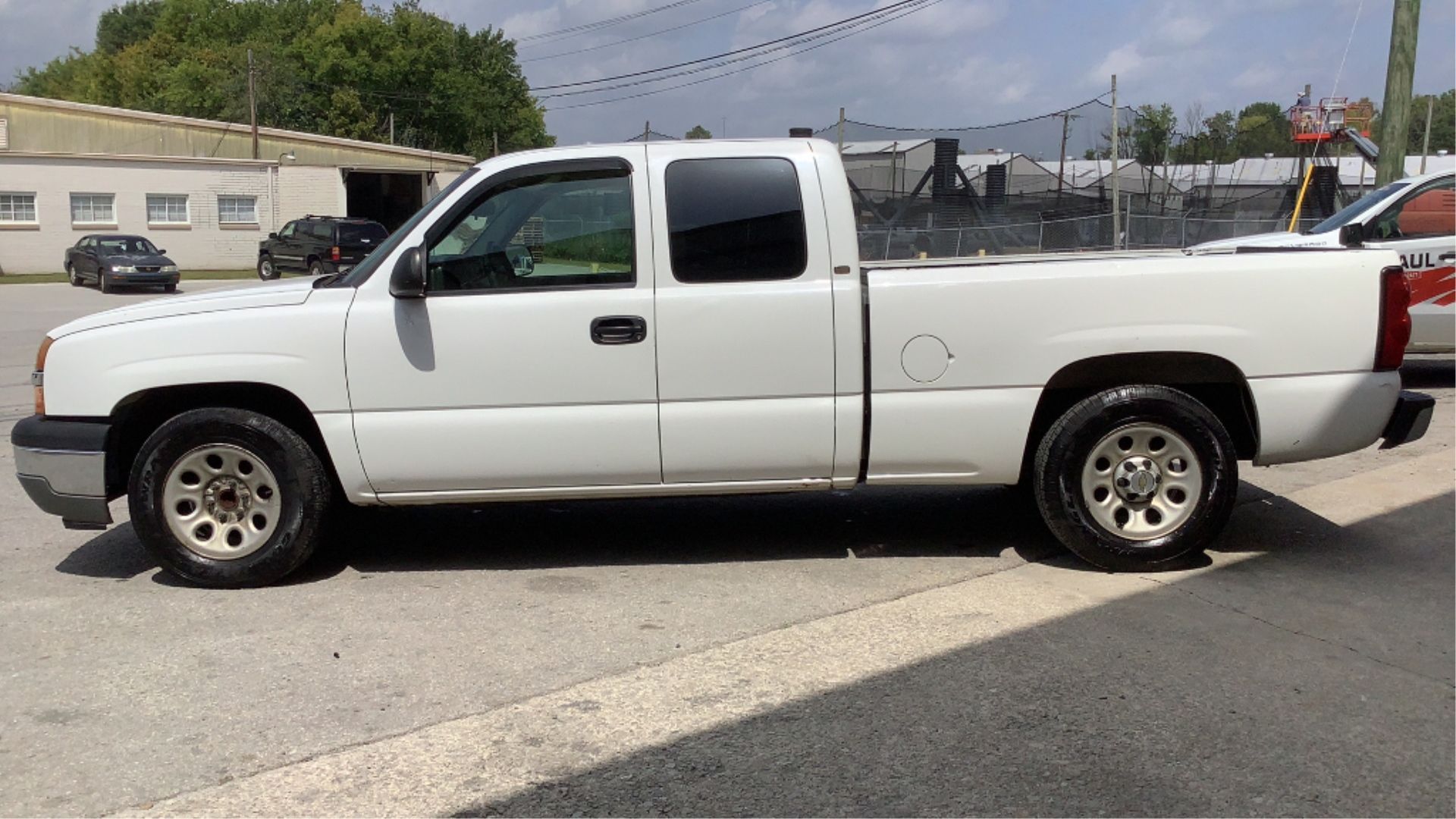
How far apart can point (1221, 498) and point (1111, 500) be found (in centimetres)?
48

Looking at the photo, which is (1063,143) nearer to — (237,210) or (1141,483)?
(1141,483)

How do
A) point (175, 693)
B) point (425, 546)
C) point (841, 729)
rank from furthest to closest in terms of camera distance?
1. point (425, 546)
2. point (175, 693)
3. point (841, 729)

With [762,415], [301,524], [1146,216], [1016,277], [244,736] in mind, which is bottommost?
[244,736]

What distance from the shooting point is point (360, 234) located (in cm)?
3186

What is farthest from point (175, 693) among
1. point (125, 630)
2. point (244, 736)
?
point (125, 630)

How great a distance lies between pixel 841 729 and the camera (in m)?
3.84

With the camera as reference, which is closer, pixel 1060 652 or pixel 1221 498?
pixel 1060 652

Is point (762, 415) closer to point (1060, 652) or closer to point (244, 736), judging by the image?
point (1060, 652)

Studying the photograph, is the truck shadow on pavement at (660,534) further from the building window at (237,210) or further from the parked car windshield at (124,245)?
the building window at (237,210)

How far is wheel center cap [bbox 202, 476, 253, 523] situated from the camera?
5352 mm

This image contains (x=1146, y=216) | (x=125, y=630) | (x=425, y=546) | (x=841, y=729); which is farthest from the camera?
(x=1146, y=216)

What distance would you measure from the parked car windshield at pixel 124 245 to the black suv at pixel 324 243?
350cm

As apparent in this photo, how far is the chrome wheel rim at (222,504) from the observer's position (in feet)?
17.4

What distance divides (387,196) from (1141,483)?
5251 centimetres
